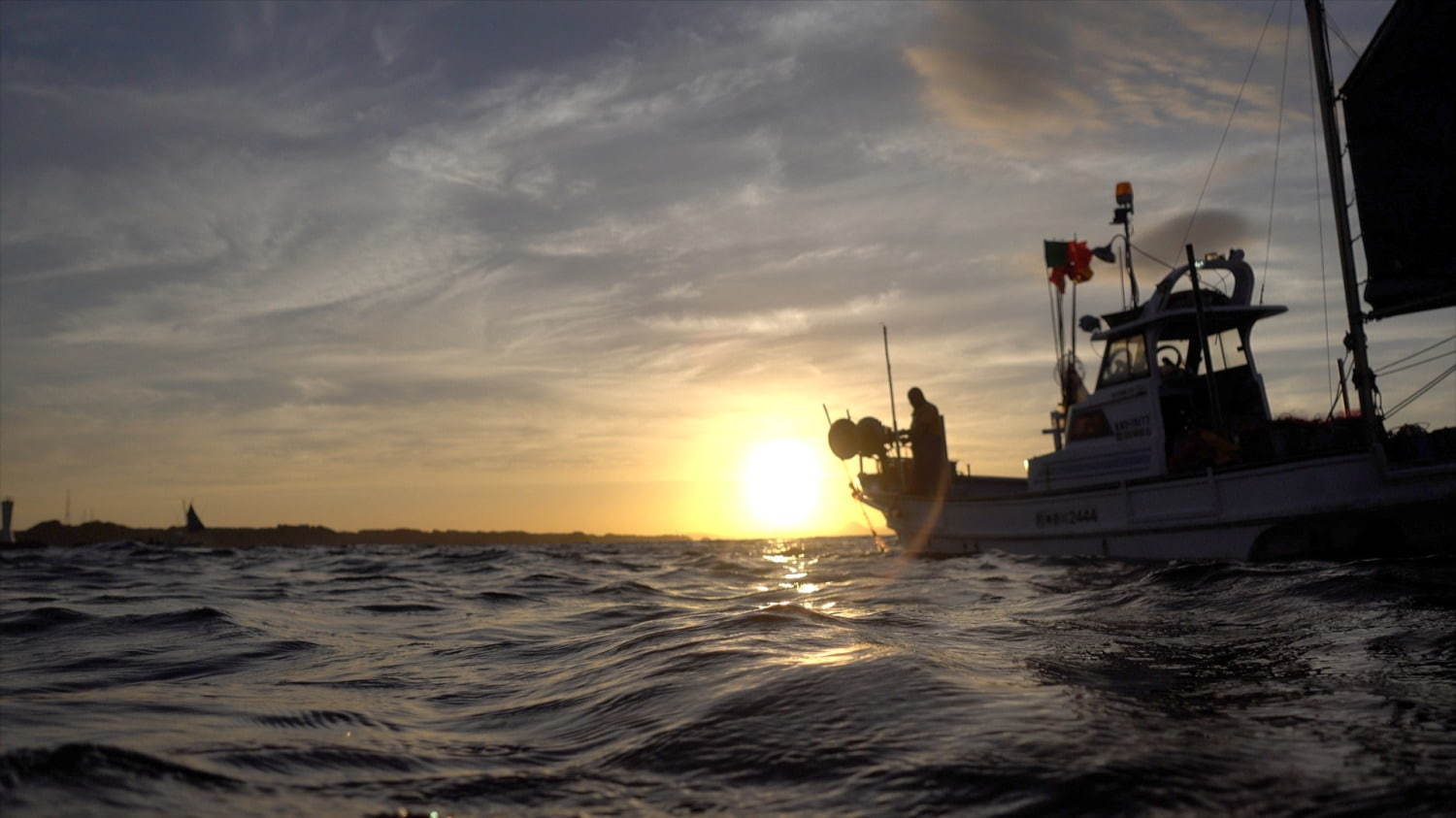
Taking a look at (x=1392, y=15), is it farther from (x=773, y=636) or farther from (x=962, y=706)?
(x=962, y=706)

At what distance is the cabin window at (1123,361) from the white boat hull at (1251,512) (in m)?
2.41

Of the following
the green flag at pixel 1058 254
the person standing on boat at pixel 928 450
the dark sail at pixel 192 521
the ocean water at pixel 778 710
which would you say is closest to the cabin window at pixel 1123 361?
the green flag at pixel 1058 254

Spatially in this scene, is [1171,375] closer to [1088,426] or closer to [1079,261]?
[1088,426]

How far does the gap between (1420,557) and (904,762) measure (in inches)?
449

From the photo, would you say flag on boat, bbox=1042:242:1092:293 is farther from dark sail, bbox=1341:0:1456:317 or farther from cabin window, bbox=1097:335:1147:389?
A: dark sail, bbox=1341:0:1456:317

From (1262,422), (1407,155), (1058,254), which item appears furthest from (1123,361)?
(1407,155)

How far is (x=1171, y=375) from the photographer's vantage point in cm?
1647

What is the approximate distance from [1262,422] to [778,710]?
44.4ft

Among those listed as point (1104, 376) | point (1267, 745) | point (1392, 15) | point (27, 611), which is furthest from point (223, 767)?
point (1104, 376)

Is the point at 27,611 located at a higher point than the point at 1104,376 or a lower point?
lower

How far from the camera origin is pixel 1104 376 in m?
17.7

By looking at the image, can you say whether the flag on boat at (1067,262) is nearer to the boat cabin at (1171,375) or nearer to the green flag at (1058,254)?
the green flag at (1058,254)

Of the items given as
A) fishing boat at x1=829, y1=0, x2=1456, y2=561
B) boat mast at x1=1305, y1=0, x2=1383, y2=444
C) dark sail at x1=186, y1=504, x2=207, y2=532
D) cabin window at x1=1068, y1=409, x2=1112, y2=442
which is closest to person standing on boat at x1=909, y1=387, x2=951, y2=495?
fishing boat at x1=829, y1=0, x2=1456, y2=561

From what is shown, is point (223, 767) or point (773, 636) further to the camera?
point (773, 636)
